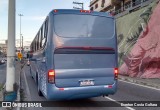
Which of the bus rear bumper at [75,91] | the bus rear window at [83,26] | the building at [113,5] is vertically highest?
the building at [113,5]

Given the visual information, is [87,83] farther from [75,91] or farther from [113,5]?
[113,5]

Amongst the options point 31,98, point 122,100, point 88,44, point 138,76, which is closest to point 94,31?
point 88,44

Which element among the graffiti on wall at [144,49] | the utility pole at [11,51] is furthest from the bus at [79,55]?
the graffiti on wall at [144,49]

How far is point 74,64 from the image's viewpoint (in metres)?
8.15

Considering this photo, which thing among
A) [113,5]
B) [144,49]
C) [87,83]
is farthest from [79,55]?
[113,5]

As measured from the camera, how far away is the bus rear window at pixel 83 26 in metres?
8.23

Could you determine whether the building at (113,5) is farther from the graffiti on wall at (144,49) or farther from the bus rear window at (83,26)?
the bus rear window at (83,26)

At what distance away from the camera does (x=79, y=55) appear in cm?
823

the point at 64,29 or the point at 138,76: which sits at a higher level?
the point at 64,29

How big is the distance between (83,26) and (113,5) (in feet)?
159

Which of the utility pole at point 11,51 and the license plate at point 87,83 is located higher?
the utility pole at point 11,51

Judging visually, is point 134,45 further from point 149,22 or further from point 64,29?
point 64,29

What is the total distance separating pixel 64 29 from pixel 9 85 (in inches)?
104

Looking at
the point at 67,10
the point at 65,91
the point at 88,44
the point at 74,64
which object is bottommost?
the point at 65,91
